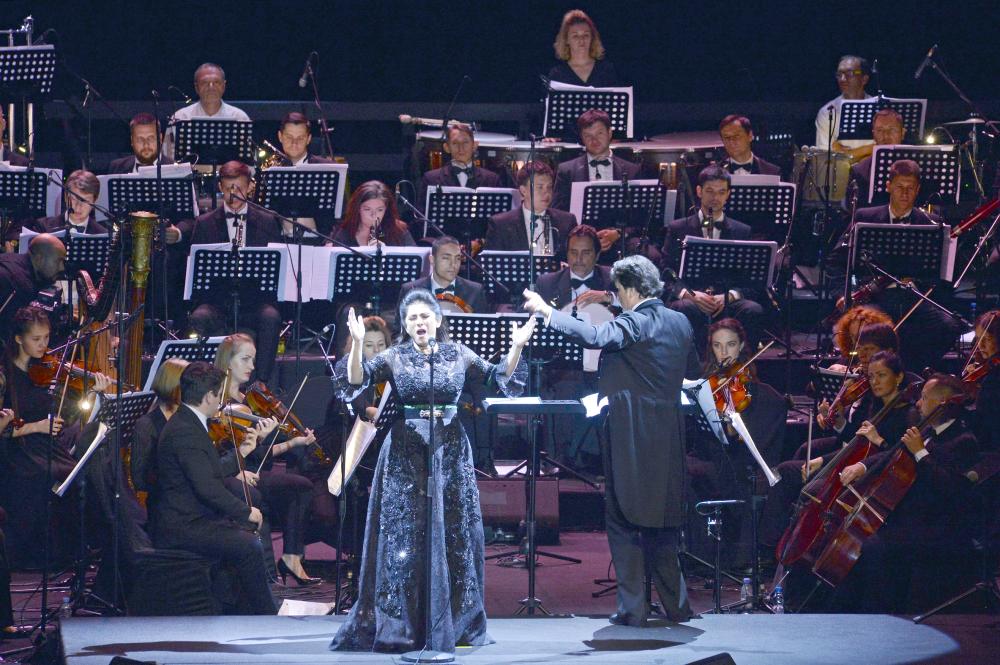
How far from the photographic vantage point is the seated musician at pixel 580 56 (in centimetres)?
963

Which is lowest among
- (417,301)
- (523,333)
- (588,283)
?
(523,333)

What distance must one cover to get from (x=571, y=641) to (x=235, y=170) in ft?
14.4

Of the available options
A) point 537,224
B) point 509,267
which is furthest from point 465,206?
point 509,267

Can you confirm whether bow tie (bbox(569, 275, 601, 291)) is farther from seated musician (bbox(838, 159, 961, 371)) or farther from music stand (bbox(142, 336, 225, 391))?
music stand (bbox(142, 336, 225, 391))

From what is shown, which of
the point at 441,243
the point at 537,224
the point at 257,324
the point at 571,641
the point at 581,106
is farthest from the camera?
the point at 581,106

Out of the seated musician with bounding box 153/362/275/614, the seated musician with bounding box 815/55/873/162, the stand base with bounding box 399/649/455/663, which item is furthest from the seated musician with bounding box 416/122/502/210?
the stand base with bounding box 399/649/455/663

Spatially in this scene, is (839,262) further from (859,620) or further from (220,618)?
(220,618)

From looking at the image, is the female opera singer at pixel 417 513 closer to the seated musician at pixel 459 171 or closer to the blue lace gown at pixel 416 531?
the blue lace gown at pixel 416 531

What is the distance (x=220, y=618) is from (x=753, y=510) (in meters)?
2.45

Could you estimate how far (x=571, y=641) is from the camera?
5102 mm

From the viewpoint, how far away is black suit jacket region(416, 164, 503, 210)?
9117 mm

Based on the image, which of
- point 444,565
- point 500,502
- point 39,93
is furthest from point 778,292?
point 39,93

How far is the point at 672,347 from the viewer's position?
5.19m

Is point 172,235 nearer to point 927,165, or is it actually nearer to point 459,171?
point 459,171
